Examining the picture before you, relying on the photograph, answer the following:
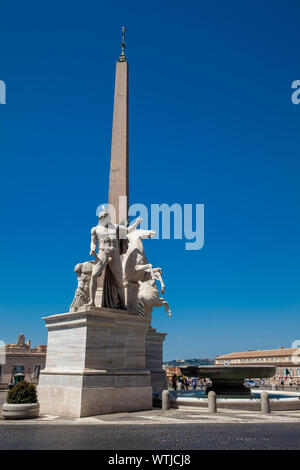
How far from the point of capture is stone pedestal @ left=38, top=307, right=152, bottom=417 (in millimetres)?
11266

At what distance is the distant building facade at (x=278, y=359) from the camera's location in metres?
45.9

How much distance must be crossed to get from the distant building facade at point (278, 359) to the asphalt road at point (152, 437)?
31906 mm

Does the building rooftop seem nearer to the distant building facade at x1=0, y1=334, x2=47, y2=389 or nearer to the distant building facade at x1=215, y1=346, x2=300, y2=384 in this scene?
the distant building facade at x1=215, y1=346, x2=300, y2=384

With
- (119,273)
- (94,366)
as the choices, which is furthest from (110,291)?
(94,366)

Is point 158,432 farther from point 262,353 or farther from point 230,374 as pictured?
point 262,353

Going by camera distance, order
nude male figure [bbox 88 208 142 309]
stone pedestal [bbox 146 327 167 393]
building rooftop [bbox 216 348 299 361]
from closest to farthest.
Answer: nude male figure [bbox 88 208 142 309], stone pedestal [bbox 146 327 167 393], building rooftop [bbox 216 348 299 361]

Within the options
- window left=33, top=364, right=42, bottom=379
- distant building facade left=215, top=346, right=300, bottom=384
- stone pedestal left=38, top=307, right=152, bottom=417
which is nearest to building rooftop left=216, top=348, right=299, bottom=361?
distant building facade left=215, top=346, right=300, bottom=384

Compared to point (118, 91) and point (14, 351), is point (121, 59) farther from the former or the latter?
point (14, 351)

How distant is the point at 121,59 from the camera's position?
64.8ft

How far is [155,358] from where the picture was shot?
56.8 ft

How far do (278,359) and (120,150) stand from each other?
44494 millimetres

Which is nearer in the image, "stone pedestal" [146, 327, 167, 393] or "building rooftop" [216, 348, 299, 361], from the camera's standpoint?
"stone pedestal" [146, 327, 167, 393]

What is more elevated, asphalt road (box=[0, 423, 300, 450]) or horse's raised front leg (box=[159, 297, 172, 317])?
horse's raised front leg (box=[159, 297, 172, 317])

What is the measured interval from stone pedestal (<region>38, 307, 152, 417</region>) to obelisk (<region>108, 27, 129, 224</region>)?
5.03 meters
